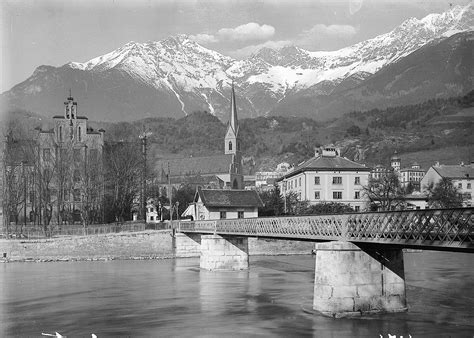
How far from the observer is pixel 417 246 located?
28281mm

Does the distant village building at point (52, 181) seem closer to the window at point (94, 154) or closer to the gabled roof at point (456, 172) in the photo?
the window at point (94, 154)

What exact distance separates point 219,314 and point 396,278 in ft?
31.6

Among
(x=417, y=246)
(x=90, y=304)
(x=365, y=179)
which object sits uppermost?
(x=365, y=179)

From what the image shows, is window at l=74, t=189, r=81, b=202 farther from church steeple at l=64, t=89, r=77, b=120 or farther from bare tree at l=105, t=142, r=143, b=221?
church steeple at l=64, t=89, r=77, b=120

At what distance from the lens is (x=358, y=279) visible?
3253 centimetres

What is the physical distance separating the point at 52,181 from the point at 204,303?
215 feet

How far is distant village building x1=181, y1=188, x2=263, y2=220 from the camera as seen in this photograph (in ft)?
307

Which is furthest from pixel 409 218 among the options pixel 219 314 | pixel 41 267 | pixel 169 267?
pixel 41 267

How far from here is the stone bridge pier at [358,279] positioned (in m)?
32.5

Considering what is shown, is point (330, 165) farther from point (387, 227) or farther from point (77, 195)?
point (387, 227)

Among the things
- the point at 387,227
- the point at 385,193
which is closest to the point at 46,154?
the point at 385,193

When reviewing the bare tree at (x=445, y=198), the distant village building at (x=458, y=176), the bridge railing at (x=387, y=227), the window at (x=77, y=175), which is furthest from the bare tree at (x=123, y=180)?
the distant village building at (x=458, y=176)

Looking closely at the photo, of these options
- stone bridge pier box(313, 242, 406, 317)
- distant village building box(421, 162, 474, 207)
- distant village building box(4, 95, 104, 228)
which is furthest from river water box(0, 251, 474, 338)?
distant village building box(421, 162, 474, 207)

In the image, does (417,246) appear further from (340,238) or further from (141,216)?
(141,216)
